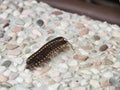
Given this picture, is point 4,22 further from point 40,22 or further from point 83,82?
point 83,82

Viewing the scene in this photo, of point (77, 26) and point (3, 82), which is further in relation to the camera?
point (77, 26)

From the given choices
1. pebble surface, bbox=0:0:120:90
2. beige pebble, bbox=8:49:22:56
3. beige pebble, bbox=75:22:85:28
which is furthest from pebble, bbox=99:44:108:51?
beige pebble, bbox=8:49:22:56

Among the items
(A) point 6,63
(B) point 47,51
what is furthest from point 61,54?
(A) point 6,63

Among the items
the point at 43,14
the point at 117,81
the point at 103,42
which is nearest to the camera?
the point at 117,81

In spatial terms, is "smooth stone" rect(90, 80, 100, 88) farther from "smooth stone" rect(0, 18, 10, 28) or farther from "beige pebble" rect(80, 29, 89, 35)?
"smooth stone" rect(0, 18, 10, 28)

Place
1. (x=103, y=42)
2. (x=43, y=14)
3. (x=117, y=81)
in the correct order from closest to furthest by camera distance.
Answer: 1. (x=117, y=81)
2. (x=103, y=42)
3. (x=43, y=14)

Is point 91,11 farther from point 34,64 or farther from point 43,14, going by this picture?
point 34,64

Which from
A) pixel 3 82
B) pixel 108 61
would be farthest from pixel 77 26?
pixel 3 82
